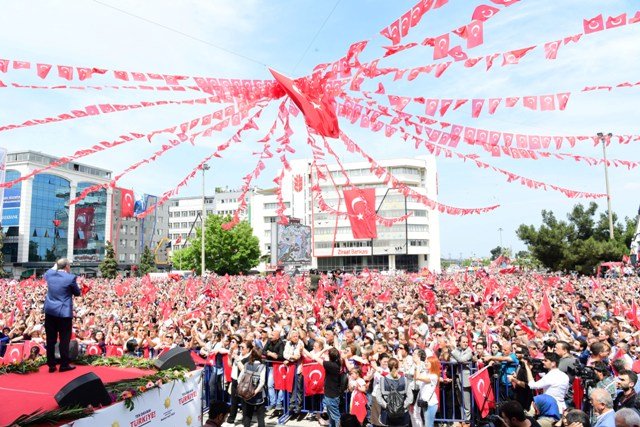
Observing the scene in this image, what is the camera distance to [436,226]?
80875mm

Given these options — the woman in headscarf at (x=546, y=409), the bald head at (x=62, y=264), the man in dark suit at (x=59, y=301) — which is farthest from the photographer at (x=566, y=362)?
the bald head at (x=62, y=264)

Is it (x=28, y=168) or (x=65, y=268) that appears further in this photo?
(x=28, y=168)

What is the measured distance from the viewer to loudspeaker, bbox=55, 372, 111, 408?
4652 millimetres

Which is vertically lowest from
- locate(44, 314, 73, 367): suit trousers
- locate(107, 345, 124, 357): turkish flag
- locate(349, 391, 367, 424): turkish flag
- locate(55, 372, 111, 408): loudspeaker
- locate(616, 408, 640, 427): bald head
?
locate(349, 391, 367, 424): turkish flag

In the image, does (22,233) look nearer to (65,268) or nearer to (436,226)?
(436,226)

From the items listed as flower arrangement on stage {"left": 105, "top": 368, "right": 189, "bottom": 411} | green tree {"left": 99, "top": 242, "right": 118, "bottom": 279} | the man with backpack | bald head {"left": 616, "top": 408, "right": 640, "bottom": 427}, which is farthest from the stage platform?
green tree {"left": 99, "top": 242, "right": 118, "bottom": 279}

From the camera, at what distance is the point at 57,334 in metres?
6.53

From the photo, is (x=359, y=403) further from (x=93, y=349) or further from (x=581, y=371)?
(x=93, y=349)

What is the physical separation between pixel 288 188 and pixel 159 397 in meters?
77.9

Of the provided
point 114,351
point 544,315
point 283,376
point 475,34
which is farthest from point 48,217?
point 475,34

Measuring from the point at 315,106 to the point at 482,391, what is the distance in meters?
5.64

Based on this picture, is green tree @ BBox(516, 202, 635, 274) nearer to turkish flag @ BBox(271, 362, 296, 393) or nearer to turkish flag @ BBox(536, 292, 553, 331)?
turkish flag @ BBox(536, 292, 553, 331)

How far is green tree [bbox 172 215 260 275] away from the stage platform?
6056 centimetres

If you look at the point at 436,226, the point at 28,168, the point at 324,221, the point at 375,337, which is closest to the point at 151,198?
the point at 28,168
